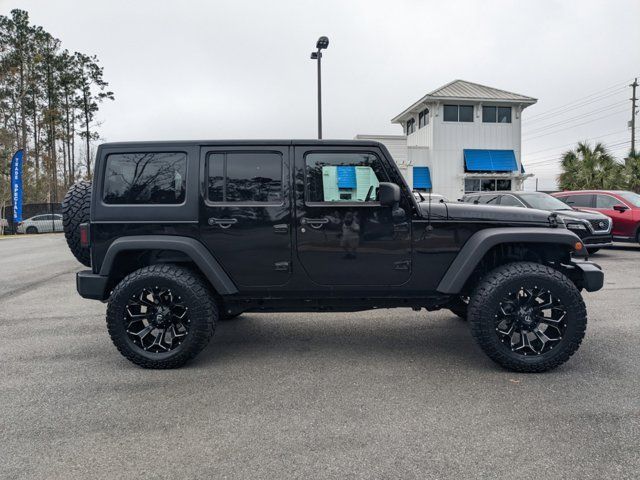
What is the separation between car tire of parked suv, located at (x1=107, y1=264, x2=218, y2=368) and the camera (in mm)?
3947

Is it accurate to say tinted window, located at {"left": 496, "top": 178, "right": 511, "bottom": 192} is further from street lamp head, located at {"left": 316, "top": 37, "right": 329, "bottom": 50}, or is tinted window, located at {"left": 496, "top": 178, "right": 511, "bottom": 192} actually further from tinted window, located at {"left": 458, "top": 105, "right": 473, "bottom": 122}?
street lamp head, located at {"left": 316, "top": 37, "right": 329, "bottom": 50}

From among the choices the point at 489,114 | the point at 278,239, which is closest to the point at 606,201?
the point at 278,239

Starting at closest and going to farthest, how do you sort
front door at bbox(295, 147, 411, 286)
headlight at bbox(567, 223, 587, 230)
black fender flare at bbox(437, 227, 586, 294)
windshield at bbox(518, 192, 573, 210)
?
1. black fender flare at bbox(437, 227, 586, 294)
2. front door at bbox(295, 147, 411, 286)
3. headlight at bbox(567, 223, 587, 230)
4. windshield at bbox(518, 192, 573, 210)

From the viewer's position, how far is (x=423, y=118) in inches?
1250

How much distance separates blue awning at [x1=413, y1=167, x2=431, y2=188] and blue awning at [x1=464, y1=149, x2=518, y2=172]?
253 cm

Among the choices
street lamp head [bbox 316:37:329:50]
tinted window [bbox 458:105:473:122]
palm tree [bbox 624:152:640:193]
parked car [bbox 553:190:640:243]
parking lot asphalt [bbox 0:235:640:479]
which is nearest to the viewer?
parking lot asphalt [bbox 0:235:640:479]

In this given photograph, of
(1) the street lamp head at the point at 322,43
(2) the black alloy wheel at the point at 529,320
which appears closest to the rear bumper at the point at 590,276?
(2) the black alloy wheel at the point at 529,320

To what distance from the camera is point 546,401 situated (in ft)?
10.9

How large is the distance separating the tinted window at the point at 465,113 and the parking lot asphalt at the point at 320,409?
26.8 meters

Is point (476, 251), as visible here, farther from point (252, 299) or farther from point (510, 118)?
point (510, 118)

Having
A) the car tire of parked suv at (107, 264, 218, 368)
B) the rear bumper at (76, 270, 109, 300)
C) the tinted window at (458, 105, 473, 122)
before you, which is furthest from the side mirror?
the tinted window at (458, 105, 473, 122)

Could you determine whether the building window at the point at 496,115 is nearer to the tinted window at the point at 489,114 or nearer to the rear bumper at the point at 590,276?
the tinted window at the point at 489,114

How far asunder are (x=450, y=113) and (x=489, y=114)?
2.73m

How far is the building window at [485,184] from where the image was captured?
3023 centimetres
